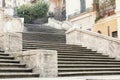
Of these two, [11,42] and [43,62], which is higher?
[11,42]

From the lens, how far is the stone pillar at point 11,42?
558 inches

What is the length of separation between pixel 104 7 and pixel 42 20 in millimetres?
7449

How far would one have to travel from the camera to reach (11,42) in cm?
1420

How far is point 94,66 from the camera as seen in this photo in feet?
49.0

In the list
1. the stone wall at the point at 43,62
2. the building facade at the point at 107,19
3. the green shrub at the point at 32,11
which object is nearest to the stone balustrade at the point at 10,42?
the stone wall at the point at 43,62

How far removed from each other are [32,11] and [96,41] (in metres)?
20.7

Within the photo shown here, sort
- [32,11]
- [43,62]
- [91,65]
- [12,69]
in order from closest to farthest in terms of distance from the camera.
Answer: [12,69]
[43,62]
[91,65]
[32,11]

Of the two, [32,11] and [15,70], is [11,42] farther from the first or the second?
[32,11]

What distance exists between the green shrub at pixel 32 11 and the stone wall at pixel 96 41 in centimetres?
1831

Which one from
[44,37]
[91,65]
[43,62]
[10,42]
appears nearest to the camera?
[43,62]

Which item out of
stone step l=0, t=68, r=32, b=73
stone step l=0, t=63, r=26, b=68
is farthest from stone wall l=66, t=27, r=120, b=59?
stone step l=0, t=68, r=32, b=73

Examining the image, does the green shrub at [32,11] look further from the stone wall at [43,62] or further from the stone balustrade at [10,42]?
the stone wall at [43,62]

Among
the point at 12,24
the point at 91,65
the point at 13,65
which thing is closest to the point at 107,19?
the point at 12,24

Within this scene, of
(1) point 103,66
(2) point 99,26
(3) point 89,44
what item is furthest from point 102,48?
(2) point 99,26
